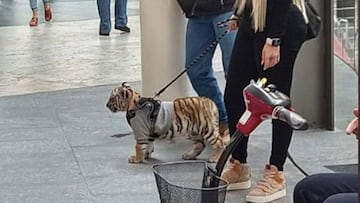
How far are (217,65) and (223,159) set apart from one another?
21.3 ft

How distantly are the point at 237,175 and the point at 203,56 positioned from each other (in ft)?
3.71

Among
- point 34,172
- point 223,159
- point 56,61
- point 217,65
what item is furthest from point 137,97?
point 56,61

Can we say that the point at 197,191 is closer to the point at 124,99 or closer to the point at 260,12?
the point at 260,12

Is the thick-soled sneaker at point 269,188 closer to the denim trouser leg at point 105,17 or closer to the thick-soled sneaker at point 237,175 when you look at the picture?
the thick-soled sneaker at point 237,175

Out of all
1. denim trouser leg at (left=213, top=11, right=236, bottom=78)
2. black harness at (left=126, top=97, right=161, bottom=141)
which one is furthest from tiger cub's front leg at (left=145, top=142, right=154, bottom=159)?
denim trouser leg at (left=213, top=11, right=236, bottom=78)

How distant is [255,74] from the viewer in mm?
4719

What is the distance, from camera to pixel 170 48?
21.7 ft

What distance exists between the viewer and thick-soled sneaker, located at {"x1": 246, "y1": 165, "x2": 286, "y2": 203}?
490 cm

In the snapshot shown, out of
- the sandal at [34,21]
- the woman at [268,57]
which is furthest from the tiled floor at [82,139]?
the sandal at [34,21]

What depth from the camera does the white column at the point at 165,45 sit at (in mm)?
6605

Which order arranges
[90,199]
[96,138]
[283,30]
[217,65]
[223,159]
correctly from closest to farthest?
[223,159], [283,30], [90,199], [96,138], [217,65]

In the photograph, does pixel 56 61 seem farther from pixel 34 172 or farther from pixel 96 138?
pixel 34 172

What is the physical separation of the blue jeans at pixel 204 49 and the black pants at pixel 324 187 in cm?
251

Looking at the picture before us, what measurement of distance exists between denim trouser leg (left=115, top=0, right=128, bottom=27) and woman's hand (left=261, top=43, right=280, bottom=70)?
8.56 meters
